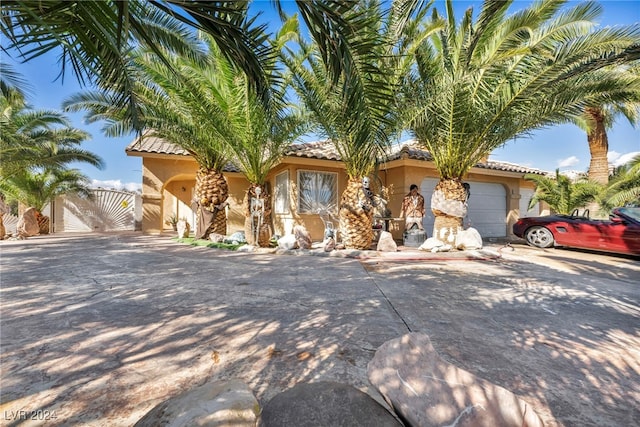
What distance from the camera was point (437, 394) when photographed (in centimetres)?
139

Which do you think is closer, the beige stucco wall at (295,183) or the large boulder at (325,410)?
the large boulder at (325,410)

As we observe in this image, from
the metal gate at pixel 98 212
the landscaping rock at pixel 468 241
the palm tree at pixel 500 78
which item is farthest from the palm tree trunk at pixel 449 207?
the metal gate at pixel 98 212

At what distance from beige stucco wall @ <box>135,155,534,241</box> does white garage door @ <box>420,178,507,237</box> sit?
0.25m

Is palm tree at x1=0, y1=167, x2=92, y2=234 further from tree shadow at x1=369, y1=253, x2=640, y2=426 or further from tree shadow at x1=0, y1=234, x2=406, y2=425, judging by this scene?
tree shadow at x1=369, y1=253, x2=640, y2=426

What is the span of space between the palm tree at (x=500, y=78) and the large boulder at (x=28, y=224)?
1709cm

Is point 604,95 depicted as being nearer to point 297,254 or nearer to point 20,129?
point 297,254

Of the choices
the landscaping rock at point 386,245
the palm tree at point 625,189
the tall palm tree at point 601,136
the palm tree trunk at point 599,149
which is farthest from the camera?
the palm tree trunk at point 599,149

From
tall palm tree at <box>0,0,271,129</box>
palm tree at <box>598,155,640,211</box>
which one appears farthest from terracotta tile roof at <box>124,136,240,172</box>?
palm tree at <box>598,155,640,211</box>

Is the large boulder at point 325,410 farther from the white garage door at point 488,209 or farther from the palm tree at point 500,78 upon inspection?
the white garage door at point 488,209

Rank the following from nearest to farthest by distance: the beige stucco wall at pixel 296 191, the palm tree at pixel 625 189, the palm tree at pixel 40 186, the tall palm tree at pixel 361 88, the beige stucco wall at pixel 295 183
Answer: the tall palm tree at pixel 361 88 → the palm tree at pixel 625 189 → the beige stucco wall at pixel 296 191 → the beige stucco wall at pixel 295 183 → the palm tree at pixel 40 186

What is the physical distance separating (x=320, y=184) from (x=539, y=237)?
27.9 feet

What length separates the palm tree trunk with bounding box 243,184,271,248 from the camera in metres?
9.23

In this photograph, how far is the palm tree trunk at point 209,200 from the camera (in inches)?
396

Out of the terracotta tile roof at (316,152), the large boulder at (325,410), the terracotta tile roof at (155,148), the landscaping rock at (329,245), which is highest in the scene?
the terracotta tile roof at (155,148)
